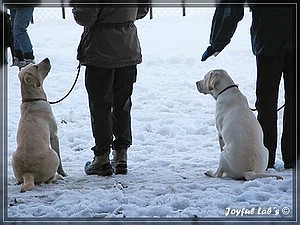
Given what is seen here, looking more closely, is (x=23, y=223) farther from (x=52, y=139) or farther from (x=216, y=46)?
(x=216, y=46)

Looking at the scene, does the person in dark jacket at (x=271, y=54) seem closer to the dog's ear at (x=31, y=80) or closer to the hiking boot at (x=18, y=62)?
the dog's ear at (x=31, y=80)

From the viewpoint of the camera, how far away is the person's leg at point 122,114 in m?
3.63

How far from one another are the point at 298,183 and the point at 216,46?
1194mm

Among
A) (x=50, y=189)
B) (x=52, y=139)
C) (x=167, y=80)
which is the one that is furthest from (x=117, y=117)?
(x=167, y=80)

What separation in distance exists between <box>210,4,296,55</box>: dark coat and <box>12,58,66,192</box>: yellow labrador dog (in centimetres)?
137

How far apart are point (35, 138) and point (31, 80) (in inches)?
18.3

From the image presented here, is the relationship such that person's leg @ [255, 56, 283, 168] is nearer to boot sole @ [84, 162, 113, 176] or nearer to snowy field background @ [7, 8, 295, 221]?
snowy field background @ [7, 8, 295, 221]

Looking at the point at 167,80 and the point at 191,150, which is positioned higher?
the point at 167,80

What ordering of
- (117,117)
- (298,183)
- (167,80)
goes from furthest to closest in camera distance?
(167,80) → (117,117) → (298,183)

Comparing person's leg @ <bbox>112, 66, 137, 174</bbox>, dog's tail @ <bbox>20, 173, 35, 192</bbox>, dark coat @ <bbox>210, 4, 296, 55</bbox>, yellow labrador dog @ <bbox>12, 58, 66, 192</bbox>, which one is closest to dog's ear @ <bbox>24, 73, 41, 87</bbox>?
yellow labrador dog @ <bbox>12, 58, 66, 192</bbox>

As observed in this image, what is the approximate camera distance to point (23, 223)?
2.61 m

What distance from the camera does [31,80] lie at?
144 inches

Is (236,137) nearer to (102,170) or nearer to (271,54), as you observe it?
(271,54)

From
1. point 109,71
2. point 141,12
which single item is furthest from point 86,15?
point 141,12
